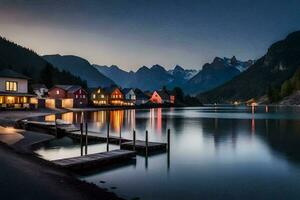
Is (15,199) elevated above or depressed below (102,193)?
above

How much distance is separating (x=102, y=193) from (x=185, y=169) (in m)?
12.4

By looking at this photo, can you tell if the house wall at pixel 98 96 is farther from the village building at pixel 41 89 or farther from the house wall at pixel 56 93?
the house wall at pixel 56 93

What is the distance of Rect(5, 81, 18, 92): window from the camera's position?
78425 mm

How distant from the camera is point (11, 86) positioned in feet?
261

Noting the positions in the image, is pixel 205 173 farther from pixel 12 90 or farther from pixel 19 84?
pixel 19 84

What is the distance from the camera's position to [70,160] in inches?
957

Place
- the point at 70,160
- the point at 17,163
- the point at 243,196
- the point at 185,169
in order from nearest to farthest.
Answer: the point at 17,163 → the point at 243,196 → the point at 70,160 → the point at 185,169

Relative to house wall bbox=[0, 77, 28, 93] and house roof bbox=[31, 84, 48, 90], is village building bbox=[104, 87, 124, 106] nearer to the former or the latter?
house roof bbox=[31, 84, 48, 90]

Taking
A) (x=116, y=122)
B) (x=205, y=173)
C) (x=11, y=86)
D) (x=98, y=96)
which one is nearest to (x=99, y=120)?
(x=116, y=122)

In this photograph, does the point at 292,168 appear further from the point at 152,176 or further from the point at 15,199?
the point at 15,199

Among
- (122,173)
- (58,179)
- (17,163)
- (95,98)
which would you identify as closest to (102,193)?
(58,179)

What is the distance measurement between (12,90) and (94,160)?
63375 mm

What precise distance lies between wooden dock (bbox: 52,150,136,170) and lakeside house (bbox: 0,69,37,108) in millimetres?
57586

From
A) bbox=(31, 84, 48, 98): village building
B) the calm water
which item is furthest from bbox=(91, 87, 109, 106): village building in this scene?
the calm water
